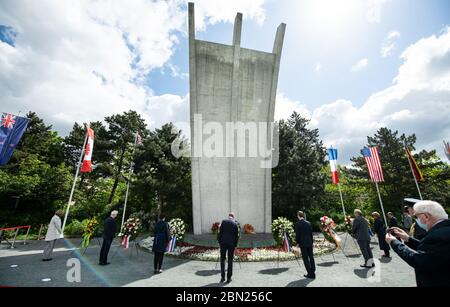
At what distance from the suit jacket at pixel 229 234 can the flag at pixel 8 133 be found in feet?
42.1

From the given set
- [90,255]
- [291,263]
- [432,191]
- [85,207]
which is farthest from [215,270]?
[432,191]

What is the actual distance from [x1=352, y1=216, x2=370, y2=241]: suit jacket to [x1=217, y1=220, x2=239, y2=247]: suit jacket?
489 centimetres

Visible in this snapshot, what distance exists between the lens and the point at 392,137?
25234 millimetres

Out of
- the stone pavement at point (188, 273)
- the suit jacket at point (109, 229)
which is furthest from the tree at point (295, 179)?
the suit jacket at point (109, 229)

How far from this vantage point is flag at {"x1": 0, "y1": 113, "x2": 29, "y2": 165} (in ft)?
37.6

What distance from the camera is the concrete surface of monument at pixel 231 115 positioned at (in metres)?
15.2

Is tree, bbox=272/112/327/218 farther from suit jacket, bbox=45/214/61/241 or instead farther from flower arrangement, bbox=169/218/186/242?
suit jacket, bbox=45/214/61/241

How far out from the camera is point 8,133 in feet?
38.1

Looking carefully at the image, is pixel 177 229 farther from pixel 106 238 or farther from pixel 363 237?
pixel 363 237

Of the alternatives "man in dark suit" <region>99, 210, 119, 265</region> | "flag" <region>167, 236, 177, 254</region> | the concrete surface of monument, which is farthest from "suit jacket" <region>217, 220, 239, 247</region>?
the concrete surface of monument

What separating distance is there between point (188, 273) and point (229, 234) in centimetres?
231

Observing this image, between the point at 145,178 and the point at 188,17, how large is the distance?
45.7ft

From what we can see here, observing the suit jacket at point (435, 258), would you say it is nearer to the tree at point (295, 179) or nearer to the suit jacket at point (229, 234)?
the suit jacket at point (229, 234)

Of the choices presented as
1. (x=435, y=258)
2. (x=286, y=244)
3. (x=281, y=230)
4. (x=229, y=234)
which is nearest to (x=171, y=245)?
(x=229, y=234)
